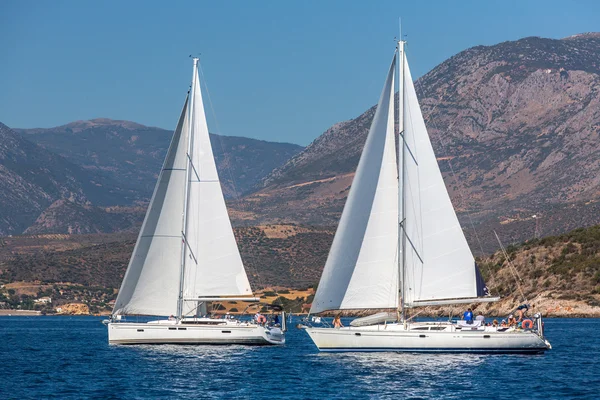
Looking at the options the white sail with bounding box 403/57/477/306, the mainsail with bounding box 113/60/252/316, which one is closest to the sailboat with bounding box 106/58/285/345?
the mainsail with bounding box 113/60/252/316

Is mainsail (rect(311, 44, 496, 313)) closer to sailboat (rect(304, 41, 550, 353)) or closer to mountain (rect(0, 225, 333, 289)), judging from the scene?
sailboat (rect(304, 41, 550, 353))

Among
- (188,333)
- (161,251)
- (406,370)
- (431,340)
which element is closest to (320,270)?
(161,251)

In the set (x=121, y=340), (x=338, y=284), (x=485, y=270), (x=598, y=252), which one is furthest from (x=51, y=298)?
(x=338, y=284)

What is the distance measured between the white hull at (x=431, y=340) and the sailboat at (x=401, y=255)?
4 centimetres

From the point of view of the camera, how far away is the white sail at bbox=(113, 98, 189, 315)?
5681 centimetres

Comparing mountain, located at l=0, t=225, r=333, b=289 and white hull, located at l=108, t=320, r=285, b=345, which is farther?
mountain, located at l=0, t=225, r=333, b=289

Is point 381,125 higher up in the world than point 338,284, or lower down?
higher up

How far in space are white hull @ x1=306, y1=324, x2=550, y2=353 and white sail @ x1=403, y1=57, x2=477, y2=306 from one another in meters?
1.55

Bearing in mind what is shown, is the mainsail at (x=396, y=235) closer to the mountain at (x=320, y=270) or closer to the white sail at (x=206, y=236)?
the white sail at (x=206, y=236)

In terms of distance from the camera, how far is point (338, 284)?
48344 millimetres

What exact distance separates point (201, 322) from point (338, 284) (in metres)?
11.1

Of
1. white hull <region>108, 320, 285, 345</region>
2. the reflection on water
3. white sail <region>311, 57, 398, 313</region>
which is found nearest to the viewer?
the reflection on water

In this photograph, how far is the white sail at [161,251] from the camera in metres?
56.8

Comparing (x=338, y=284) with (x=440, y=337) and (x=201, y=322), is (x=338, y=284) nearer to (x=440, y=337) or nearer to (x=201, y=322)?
(x=440, y=337)
